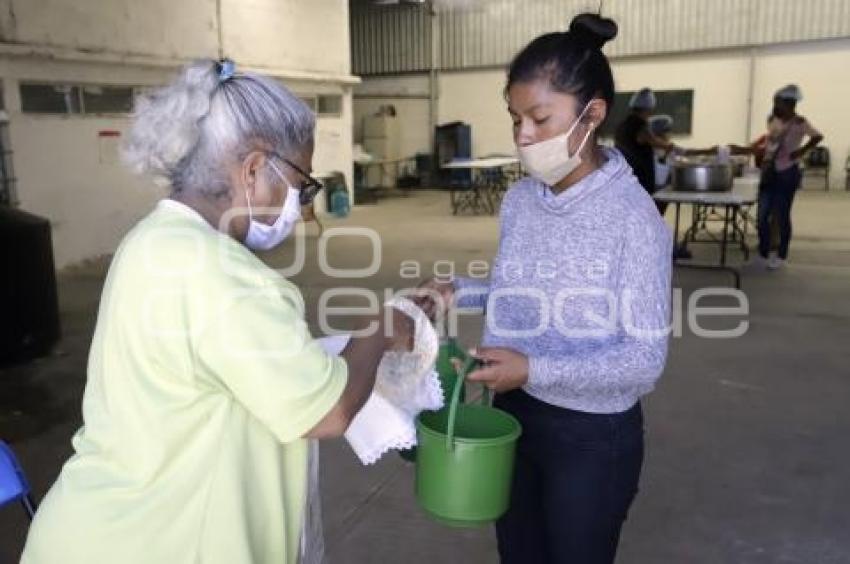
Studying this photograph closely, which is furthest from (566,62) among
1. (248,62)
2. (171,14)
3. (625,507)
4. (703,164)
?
(248,62)

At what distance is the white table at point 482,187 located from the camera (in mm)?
10953

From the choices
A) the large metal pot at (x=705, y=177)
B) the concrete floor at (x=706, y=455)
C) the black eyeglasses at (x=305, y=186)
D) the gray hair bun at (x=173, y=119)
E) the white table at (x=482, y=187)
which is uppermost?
the gray hair bun at (x=173, y=119)

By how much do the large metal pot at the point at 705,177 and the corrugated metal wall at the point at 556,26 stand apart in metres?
7.28

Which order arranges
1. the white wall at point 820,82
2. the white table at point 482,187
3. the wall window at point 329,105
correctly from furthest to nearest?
1. the white wall at point 820,82
2. the wall window at point 329,105
3. the white table at point 482,187

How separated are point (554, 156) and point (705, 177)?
5.09m

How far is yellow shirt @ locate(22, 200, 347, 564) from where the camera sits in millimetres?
890

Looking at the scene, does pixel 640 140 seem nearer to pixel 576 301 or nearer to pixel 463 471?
pixel 576 301

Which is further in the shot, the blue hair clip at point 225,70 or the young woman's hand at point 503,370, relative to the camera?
the young woman's hand at point 503,370

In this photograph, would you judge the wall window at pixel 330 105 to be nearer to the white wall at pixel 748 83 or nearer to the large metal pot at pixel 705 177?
the white wall at pixel 748 83

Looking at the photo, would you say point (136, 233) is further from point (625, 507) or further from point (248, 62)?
point (248, 62)

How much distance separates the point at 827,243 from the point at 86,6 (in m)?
7.81

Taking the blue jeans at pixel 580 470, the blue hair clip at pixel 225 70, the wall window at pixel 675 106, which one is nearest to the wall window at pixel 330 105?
the wall window at pixel 675 106

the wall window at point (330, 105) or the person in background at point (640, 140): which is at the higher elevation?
the wall window at point (330, 105)

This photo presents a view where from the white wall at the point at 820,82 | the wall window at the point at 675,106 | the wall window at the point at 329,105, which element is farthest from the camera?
the wall window at the point at 675,106
